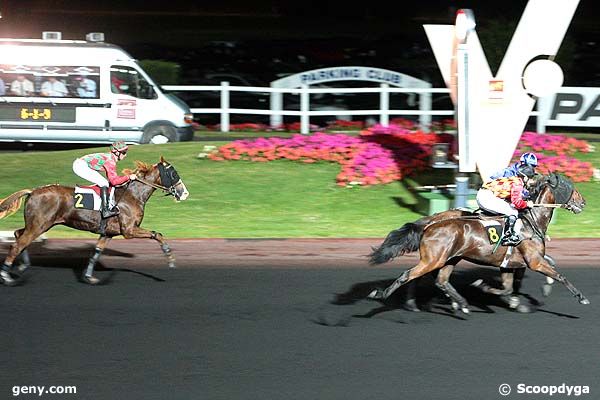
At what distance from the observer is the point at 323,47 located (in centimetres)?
3456

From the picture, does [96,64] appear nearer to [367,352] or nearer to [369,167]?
[369,167]

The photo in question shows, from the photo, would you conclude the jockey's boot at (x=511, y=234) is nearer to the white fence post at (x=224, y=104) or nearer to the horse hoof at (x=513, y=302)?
the horse hoof at (x=513, y=302)

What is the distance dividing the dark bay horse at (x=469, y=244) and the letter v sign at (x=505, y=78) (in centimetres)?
488

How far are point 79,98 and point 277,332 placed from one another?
13531 mm

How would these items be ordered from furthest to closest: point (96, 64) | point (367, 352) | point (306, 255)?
point (96, 64) → point (306, 255) → point (367, 352)

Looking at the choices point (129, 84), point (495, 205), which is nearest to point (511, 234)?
point (495, 205)

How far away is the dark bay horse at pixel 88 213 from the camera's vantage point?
38.7 feet

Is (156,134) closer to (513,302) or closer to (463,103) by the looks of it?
(463,103)

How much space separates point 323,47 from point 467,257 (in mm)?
24991

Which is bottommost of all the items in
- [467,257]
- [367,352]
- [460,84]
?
[367,352]

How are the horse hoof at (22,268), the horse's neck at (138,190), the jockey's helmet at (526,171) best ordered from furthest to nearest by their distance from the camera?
the horse hoof at (22,268) → the horse's neck at (138,190) → the jockey's helmet at (526,171)

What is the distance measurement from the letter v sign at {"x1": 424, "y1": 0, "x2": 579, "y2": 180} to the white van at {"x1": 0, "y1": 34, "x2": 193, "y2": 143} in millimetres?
8593

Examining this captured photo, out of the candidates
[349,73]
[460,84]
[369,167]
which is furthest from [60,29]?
[460,84]

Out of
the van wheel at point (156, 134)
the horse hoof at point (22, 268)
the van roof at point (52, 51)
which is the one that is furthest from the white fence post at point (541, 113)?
the horse hoof at point (22, 268)
